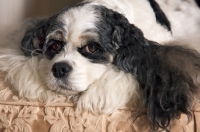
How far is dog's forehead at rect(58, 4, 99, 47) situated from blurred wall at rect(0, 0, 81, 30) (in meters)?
0.87

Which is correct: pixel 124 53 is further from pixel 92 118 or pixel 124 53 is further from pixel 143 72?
pixel 92 118

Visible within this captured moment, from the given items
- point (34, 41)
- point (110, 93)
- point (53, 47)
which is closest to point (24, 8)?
point (34, 41)

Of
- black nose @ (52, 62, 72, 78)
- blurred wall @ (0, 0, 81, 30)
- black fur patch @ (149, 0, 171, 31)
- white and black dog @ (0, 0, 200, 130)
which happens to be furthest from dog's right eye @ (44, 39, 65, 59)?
blurred wall @ (0, 0, 81, 30)

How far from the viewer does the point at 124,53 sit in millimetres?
1213

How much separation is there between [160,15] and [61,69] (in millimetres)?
624

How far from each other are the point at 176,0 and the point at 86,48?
0.70 metres

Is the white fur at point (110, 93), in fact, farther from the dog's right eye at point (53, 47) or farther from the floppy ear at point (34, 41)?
the floppy ear at point (34, 41)

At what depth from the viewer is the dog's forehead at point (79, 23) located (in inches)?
46.7

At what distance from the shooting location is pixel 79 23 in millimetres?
1202

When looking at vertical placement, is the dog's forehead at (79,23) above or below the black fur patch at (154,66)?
above

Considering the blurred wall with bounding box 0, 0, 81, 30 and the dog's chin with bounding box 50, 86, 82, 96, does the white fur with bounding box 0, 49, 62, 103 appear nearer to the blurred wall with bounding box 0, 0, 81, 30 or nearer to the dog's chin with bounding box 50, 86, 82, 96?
the dog's chin with bounding box 50, 86, 82, 96

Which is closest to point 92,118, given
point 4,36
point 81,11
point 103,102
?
point 103,102

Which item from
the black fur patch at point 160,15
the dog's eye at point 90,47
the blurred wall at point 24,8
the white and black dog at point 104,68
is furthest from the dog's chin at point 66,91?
the blurred wall at point 24,8

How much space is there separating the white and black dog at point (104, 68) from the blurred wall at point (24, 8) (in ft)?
2.66
